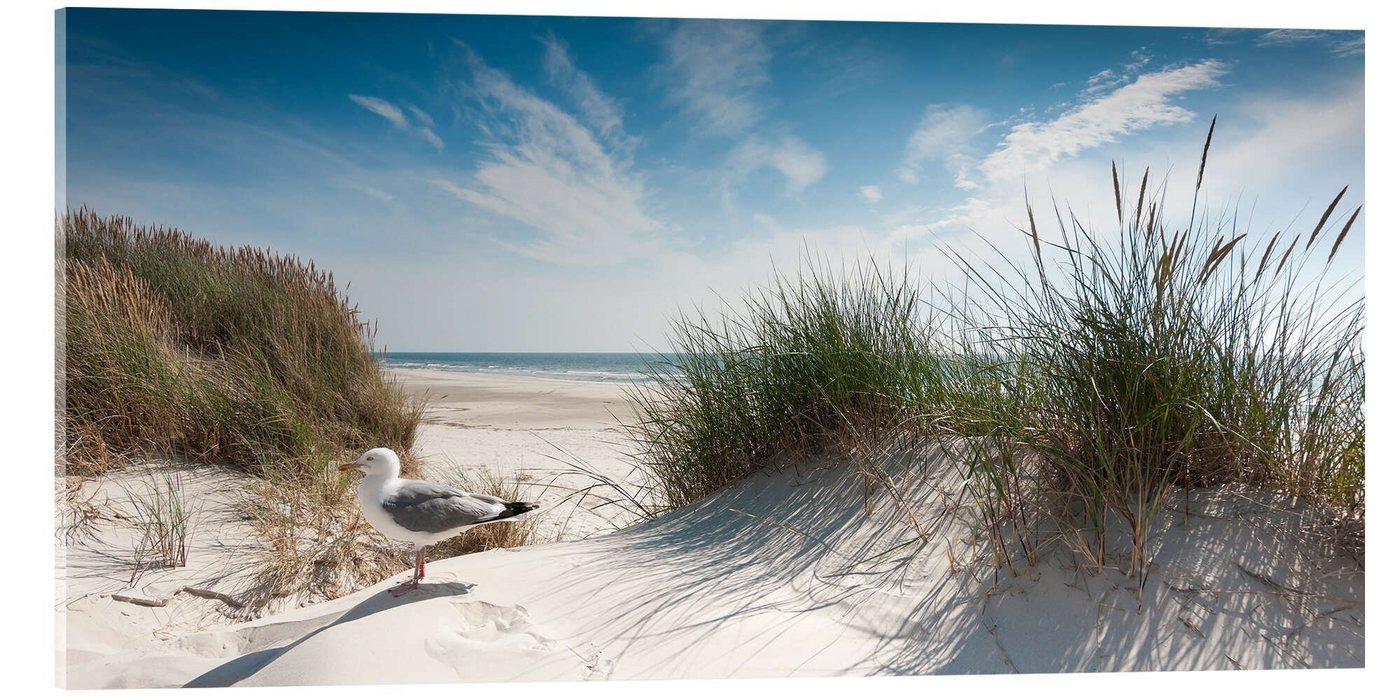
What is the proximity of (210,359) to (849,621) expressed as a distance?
14.0 ft

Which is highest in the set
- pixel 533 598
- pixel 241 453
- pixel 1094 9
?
pixel 1094 9

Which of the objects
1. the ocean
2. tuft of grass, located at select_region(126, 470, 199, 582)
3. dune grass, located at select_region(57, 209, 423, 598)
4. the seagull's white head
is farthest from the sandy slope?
the ocean

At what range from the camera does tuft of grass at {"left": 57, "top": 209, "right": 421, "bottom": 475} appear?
3.28 metres

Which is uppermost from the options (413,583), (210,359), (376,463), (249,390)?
(210,359)

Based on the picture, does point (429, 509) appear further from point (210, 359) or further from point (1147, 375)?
point (210, 359)

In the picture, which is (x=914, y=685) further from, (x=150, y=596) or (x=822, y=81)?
(x=150, y=596)

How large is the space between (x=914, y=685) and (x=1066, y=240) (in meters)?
1.31

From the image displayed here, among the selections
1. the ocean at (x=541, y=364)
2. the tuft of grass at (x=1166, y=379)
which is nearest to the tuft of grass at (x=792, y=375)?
the tuft of grass at (x=1166, y=379)

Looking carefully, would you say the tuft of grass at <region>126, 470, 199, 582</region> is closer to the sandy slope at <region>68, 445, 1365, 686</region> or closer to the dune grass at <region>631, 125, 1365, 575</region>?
the sandy slope at <region>68, 445, 1365, 686</region>

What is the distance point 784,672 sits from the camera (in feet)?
5.19

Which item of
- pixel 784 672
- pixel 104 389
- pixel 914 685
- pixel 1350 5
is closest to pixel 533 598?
pixel 784 672

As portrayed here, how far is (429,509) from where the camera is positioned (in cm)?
184

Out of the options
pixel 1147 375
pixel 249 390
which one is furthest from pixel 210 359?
pixel 1147 375
